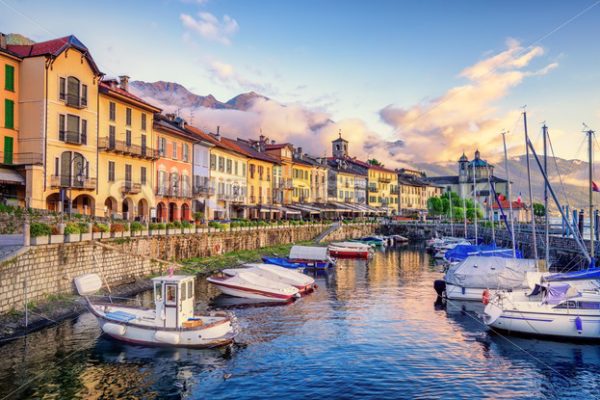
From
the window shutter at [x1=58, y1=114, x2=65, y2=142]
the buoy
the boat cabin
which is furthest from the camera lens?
the window shutter at [x1=58, y1=114, x2=65, y2=142]

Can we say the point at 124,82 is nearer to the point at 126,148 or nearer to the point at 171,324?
the point at 126,148

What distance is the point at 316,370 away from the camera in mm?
19844

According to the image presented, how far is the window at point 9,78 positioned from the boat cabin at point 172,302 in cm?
2771

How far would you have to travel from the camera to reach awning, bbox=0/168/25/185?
3775cm

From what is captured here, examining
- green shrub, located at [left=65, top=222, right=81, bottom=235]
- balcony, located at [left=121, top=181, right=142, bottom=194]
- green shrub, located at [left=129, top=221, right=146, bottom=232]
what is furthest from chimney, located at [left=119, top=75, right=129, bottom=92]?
green shrub, located at [left=65, top=222, right=81, bottom=235]

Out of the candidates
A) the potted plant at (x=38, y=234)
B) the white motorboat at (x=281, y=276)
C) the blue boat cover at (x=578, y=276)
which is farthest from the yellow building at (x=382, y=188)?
the potted plant at (x=38, y=234)

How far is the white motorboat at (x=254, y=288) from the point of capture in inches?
1345

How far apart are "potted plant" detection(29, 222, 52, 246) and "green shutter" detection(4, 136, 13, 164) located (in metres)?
16.3

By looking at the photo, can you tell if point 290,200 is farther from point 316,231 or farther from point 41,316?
point 41,316

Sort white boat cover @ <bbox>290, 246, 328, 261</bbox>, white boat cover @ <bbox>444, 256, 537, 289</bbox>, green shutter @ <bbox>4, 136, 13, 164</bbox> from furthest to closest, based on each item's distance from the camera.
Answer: white boat cover @ <bbox>290, 246, 328, 261</bbox> → green shutter @ <bbox>4, 136, 13, 164</bbox> → white boat cover @ <bbox>444, 256, 537, 289</bbox>

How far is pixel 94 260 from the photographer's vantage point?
31.8 meters

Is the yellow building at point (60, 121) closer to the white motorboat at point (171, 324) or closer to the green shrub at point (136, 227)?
the green shrub at point (136, 227)

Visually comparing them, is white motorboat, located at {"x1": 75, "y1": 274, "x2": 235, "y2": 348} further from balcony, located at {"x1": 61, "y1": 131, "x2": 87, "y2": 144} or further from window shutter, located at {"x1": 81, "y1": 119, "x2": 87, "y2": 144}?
window shutter, located at {"x1": 81, "y1": 119, "x2": 87, "y2": 144}

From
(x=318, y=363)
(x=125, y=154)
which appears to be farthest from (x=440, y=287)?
(x=125, y=154)
